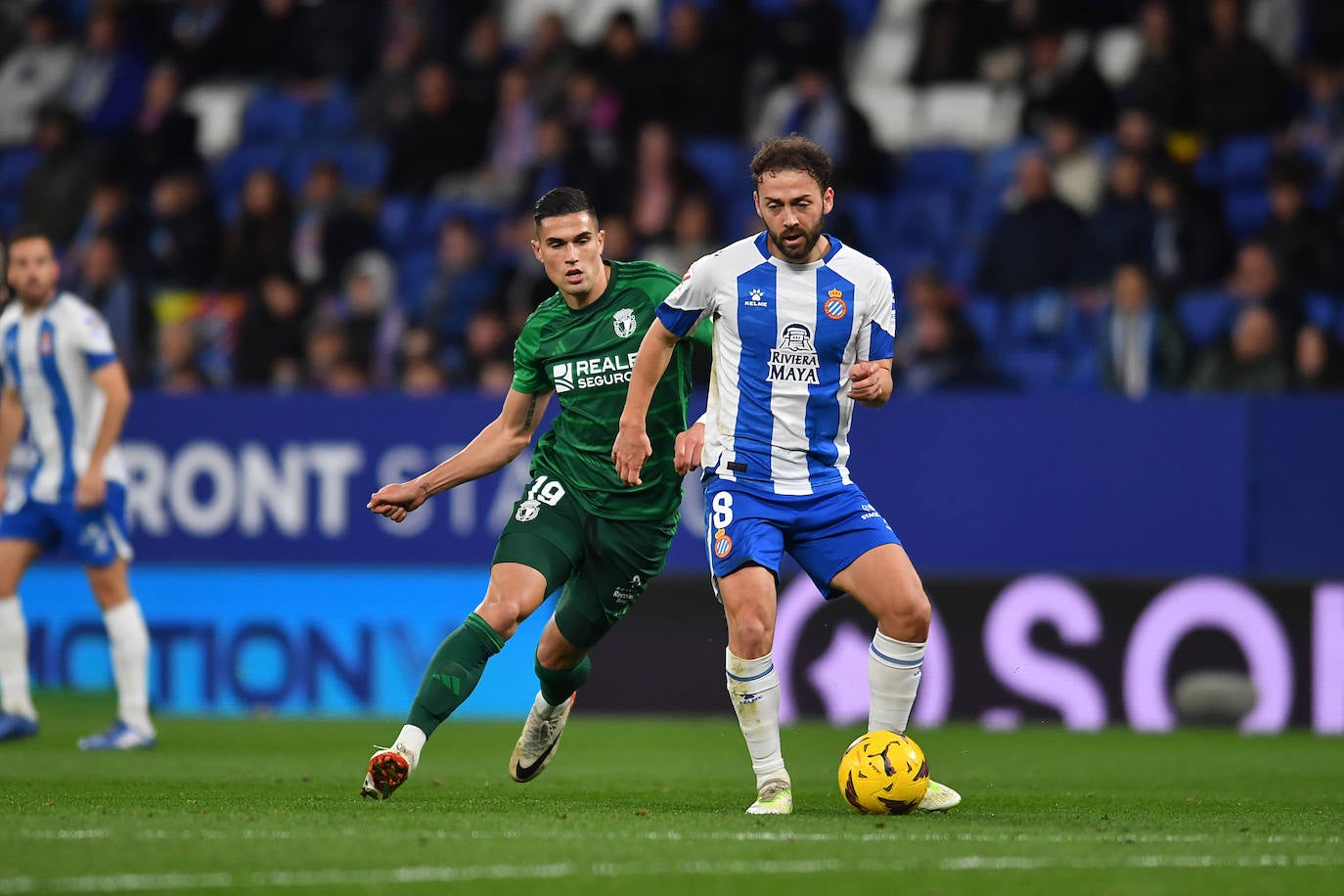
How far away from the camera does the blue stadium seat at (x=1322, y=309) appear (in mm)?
12688

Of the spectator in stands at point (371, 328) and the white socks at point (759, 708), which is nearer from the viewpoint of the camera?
the white socks at point (759, 708)

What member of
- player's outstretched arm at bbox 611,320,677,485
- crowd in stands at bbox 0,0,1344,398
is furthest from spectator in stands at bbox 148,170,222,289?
player's outstretched arm at bbox 611,320,677,485

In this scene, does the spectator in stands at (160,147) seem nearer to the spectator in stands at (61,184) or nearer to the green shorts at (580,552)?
the spectator in stands at (61,184)

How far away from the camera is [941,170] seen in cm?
1498

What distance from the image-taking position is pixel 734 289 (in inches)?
266

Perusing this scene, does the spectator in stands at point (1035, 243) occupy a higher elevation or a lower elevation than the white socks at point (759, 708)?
higher

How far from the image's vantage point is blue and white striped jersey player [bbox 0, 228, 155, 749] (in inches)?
386

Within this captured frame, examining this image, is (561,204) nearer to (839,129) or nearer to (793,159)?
(793,159)

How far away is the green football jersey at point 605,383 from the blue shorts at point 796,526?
0.62 m

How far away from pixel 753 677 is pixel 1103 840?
4.36 ft

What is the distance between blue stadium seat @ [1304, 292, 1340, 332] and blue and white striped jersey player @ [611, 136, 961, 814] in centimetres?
677

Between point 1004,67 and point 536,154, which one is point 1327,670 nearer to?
point 1004,67

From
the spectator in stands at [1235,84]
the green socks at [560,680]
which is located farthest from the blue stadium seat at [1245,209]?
the green socks at [560,680]

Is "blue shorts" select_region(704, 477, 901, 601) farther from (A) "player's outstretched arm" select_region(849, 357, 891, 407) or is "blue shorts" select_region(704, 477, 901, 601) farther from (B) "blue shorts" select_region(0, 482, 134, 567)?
(B) "blue shorts" select_region(0, 482, 134, 567)
